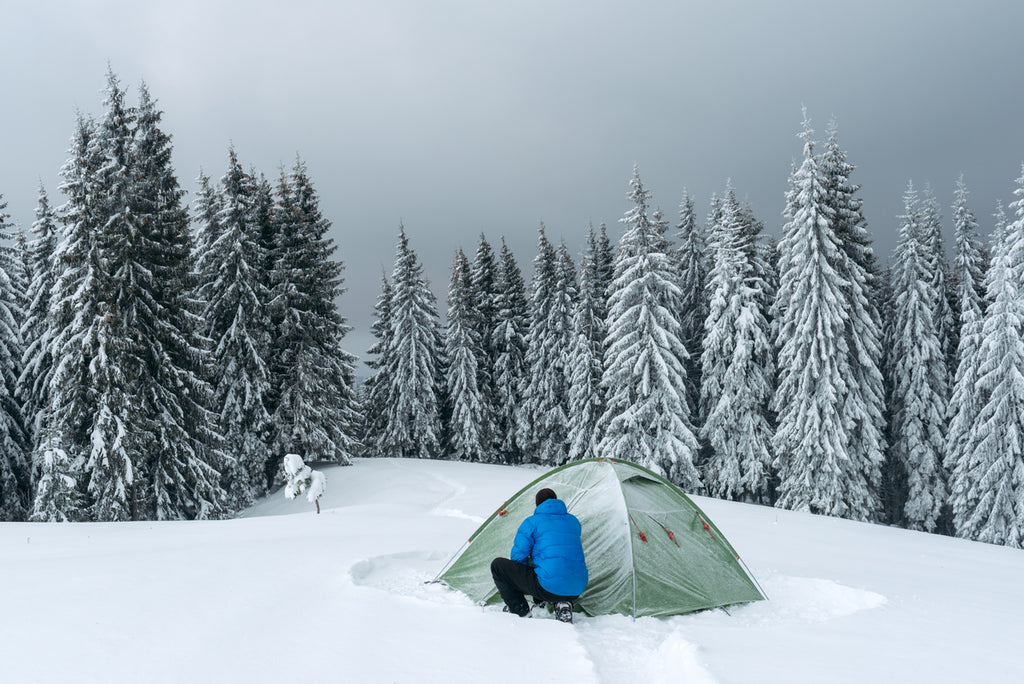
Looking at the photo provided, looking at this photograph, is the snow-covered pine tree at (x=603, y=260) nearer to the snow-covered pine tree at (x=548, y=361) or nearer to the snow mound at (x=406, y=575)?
the snow-covered pine tree at (x=548, y=361)

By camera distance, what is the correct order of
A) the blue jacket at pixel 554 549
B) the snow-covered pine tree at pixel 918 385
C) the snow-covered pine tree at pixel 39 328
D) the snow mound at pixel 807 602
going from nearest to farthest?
the blue jacket at pixel 554 549, the snow mound at pixel 807 602, the snow-covered pine tree at pixel 39 328, the snow-covered pine tree at pixel 918 385

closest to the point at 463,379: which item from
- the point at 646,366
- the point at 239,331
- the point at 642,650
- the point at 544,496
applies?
the point at 646,366

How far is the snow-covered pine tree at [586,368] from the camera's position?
32.9 meters

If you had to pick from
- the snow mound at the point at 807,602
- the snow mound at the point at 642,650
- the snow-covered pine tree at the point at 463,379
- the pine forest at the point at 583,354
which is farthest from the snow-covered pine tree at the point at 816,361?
the snow mound at the point at 642,650

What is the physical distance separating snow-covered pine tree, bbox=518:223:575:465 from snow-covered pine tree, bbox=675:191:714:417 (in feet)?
21.8

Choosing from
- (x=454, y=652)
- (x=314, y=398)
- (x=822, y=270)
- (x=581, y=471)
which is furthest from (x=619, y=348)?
(x=454, y=652)

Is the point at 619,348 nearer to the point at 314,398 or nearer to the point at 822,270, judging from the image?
the point at 822,270

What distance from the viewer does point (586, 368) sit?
33.3 m

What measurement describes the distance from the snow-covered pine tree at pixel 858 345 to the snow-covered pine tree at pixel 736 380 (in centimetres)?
372

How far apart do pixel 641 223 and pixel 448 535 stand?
1915 centimetres

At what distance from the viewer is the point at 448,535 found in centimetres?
1223

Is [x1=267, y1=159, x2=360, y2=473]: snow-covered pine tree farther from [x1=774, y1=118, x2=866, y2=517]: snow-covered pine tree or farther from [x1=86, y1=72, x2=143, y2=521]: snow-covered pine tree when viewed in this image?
[x1=774, y1=118, x2=866, y2=517]: snow-covered pine tree

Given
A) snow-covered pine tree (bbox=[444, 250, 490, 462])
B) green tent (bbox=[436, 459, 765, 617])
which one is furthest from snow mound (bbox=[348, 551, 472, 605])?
snow-covered pine tree (bbox=[444, 250, 490, 462])

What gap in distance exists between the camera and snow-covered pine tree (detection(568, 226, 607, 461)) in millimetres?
32938
